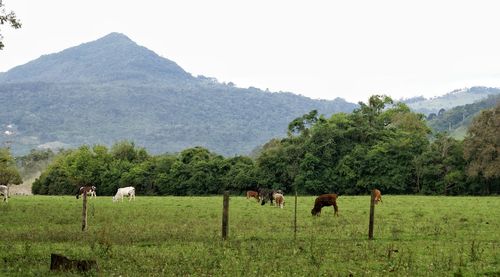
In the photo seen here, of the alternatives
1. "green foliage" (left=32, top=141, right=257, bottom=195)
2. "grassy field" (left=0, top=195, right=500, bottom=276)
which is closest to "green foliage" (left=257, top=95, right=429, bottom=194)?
"green foliage" (left=32, top=141, right=257, bottom=195)

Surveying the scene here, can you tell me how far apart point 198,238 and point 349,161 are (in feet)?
193

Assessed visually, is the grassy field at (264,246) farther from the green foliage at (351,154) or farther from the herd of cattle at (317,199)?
the green foliage at (351,154)

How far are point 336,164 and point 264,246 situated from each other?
6272cm

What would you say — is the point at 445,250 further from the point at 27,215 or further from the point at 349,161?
the point at 349,161

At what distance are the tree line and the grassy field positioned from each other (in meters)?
42.0

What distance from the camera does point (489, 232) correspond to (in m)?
22.1

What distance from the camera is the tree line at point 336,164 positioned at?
67562 millimetres

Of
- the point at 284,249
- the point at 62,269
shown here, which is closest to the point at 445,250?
the point at 284,249

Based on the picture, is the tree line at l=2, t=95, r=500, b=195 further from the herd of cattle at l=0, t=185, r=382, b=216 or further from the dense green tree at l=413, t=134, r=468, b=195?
the herd of cattle at l=0, t=185, r=382, b=216

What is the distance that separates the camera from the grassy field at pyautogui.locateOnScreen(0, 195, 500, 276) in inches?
552

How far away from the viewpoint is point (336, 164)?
7944 centimetres

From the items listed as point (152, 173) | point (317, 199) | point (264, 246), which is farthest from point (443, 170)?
point (264, 246)

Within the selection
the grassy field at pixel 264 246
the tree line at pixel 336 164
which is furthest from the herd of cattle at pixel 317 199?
the tree line at pixel 336 164

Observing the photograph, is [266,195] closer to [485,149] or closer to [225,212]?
[225,212]
